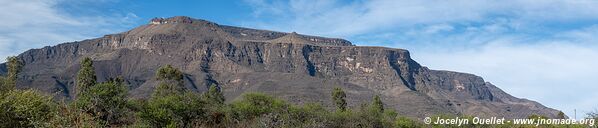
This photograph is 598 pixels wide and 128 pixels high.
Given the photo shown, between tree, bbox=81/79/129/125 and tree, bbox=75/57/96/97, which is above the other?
tree, bbox=75/57/96/97

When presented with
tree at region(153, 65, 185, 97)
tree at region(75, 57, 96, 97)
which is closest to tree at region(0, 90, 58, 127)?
tree at region(75, 57, 96, 97)

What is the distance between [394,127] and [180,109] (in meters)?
25.1

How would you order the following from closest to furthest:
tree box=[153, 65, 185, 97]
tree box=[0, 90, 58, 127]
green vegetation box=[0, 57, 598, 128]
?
tree box=[0, 90, 58, 127] < green vegetation box=[0, 57, 598, 128] < tree box=[153, 65, 185, 97]

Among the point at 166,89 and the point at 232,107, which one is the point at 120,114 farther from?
the point at 166,89

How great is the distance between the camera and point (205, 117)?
189 ft

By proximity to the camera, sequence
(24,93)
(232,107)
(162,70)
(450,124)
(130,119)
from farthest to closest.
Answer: (162,70) < (450,124) < (232,107) < (130,119) < (24,93)

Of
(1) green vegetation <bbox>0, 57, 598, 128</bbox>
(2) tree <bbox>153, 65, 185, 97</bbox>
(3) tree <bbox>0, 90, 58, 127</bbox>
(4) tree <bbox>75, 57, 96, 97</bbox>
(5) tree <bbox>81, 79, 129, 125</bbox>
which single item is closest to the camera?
(3) tree <bbox>0, 90, 58, 127</bbox>

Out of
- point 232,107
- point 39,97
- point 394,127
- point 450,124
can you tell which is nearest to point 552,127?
point 450,124

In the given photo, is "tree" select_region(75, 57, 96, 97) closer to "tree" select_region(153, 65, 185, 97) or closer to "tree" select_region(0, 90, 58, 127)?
"tree" select_region(153, 65, 185, 97)

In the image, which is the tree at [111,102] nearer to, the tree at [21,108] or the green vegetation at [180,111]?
the green vegetation at [180,111]

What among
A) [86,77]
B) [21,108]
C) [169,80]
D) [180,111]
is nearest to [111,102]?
[180,111]

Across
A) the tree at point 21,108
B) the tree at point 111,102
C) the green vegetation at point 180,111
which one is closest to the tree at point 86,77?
the green vegetation at point 180,111

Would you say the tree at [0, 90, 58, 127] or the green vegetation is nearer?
the tree at [0, 90, 58, 127]

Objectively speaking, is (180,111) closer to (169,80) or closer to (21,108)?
(21,108)
